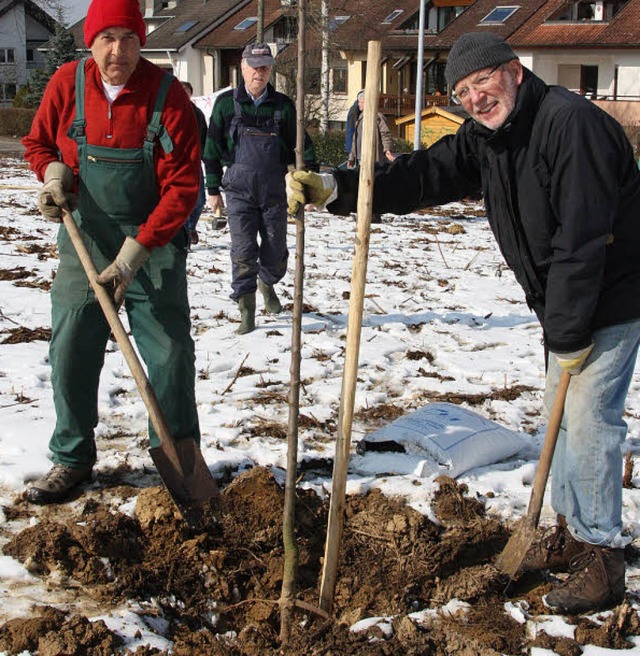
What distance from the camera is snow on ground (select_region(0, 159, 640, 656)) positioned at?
3836mm

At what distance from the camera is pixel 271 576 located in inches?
129

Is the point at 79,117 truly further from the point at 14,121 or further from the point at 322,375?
the point at 14,121

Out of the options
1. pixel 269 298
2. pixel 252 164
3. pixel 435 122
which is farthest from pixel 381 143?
pixel 435 122

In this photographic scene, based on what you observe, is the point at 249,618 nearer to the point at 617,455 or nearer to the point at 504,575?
the point at 504,575

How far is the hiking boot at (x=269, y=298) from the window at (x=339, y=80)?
38287mm

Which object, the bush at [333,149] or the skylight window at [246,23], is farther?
the skylight window at [246,23]

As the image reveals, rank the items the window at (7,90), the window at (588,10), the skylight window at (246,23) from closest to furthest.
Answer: the window at (588,10) < the skylight window at (246,23) < the window at (7,90)

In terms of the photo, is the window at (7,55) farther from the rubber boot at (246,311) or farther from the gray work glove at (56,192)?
the gray work glove at (56,192)

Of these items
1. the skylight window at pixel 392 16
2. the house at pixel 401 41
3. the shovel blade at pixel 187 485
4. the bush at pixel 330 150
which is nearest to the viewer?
the shovel blade at pixel 187 485

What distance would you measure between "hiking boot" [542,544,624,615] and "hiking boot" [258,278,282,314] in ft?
13.1

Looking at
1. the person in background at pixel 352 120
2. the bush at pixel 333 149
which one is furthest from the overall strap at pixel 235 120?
the bush at pixel 333 149

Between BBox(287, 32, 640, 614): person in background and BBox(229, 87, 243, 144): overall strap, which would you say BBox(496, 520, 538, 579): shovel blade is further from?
BBox(229, 87, 243, 144): overall strap

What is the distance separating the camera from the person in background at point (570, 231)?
262 centimetres

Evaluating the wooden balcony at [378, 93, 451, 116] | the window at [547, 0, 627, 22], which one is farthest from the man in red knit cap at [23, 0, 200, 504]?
the window at [547, 0, 627, 22]
